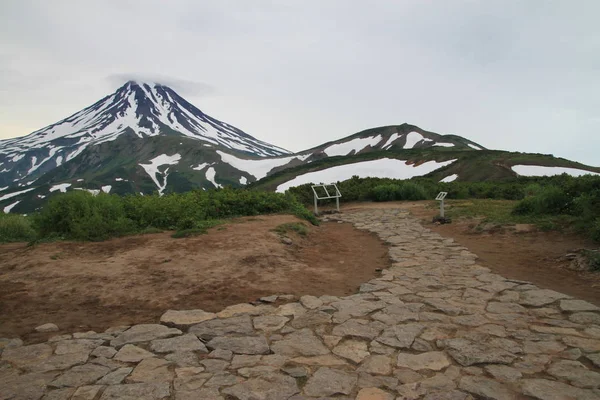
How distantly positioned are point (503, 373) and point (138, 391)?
2.54 m

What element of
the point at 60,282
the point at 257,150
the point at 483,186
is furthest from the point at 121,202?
the point at 257,150

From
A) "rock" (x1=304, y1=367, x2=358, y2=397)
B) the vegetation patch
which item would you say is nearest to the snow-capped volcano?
the vegetation patch

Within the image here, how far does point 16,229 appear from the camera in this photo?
880 centimetres

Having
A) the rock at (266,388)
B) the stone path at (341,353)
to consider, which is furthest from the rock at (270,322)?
the rock at (266,388)

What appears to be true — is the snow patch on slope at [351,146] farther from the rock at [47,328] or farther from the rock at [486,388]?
the rock at [486,388]

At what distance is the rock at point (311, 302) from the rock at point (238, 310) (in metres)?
0.54

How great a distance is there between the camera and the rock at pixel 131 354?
9.48ft

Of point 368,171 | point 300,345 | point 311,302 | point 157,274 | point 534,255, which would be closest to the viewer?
point 300,345

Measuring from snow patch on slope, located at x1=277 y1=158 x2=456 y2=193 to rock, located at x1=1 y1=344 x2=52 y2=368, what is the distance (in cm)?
3095

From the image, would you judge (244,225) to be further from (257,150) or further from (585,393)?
(257,150)

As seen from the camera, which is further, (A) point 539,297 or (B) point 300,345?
(A) point 539,297

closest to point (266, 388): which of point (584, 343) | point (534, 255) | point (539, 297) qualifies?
point (584, 343)

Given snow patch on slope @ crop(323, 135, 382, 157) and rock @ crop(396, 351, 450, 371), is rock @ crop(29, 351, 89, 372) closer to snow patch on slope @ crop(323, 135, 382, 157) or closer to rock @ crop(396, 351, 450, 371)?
rock @ crop(396, 351, 450, 371)

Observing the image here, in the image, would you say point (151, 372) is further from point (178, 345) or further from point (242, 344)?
point (242, 344)
